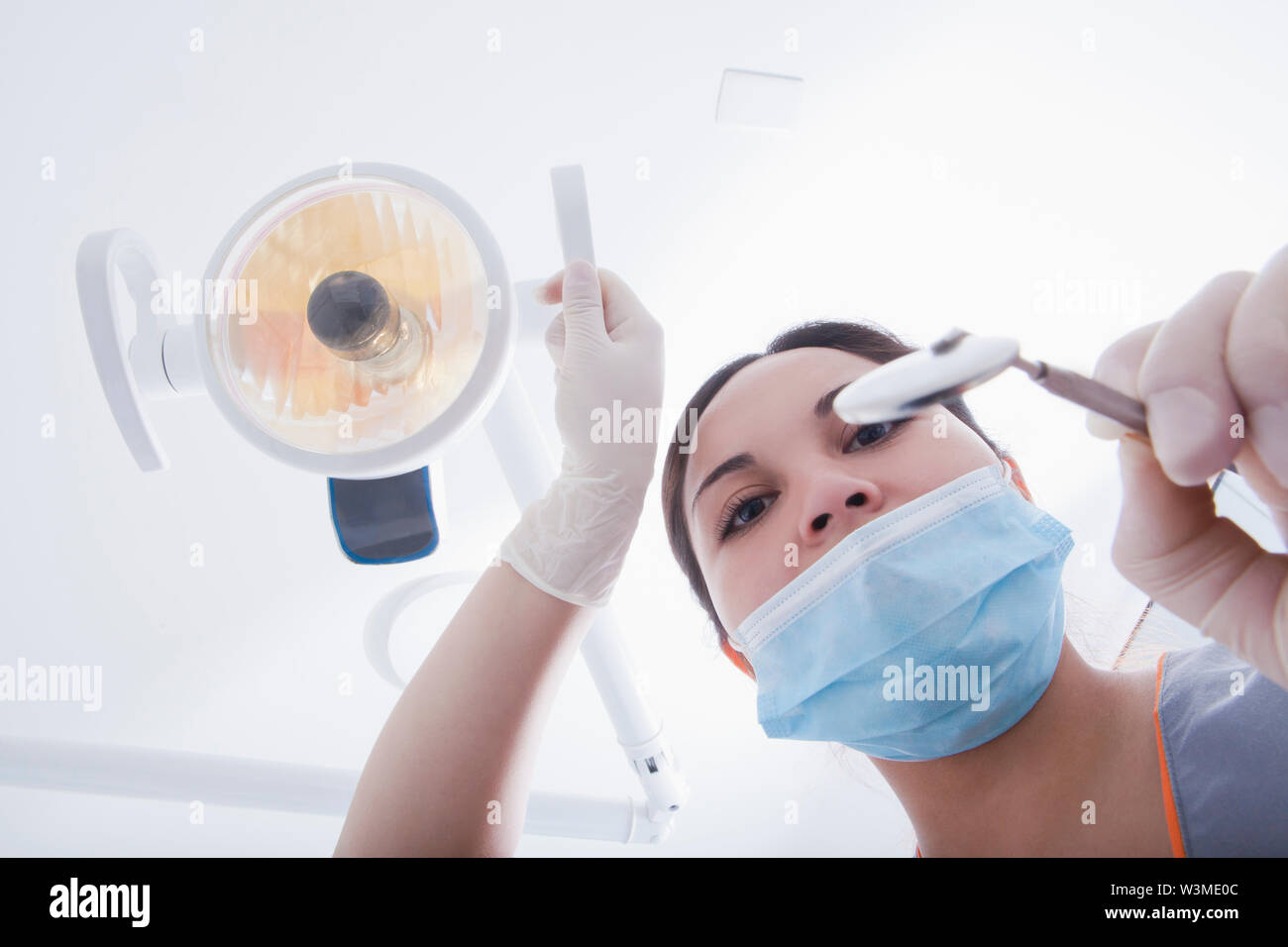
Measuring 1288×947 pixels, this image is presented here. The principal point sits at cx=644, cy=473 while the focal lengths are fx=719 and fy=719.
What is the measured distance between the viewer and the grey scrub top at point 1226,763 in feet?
2.86

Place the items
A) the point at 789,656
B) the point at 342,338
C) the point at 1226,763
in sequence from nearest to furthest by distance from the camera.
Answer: the point at 342,338 → the point at 1226,763 → the point at 789,656

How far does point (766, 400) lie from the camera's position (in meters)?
1.17

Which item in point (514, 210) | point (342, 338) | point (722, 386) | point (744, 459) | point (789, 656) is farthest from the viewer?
point (514, 210)

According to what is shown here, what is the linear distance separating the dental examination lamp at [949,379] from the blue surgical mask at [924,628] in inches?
14.2

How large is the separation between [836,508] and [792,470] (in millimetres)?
107

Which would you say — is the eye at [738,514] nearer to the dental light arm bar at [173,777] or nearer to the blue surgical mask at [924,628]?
the blue surgical mask at [924,628]

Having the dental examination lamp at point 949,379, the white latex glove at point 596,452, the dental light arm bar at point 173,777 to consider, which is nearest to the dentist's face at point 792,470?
the white latex glove at point 596,452

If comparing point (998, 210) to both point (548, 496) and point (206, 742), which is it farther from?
point (206, 742)

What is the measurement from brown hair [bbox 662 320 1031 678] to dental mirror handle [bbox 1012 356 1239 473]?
0.63 metres

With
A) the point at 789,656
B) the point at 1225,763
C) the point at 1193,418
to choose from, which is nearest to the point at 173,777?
the point at 789,656

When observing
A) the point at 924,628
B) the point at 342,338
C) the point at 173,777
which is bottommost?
the point at 173,777

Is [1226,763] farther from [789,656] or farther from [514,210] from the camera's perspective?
[514,210]

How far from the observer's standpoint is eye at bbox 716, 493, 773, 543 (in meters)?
1.15
